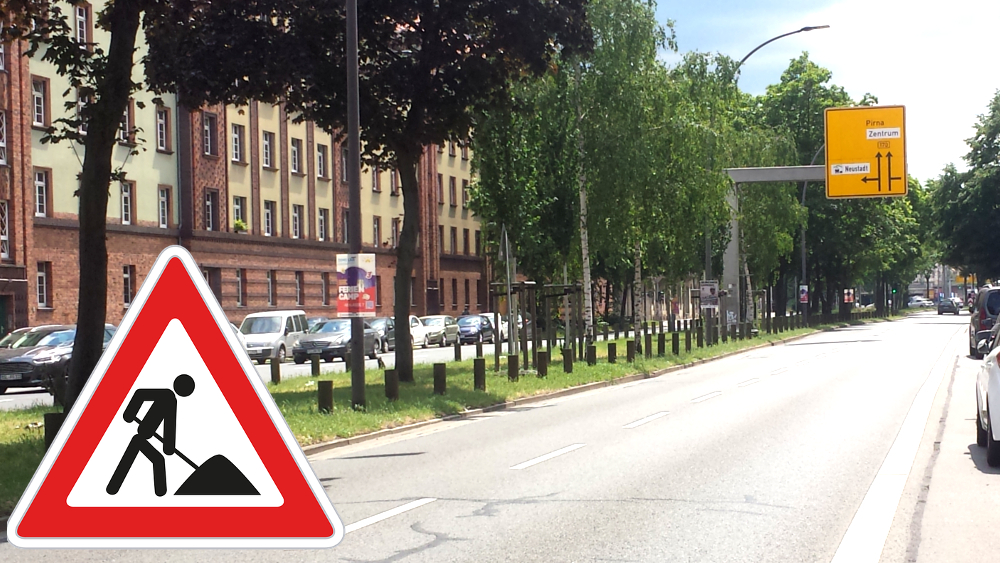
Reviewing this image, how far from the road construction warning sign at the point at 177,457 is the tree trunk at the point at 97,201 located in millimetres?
10339

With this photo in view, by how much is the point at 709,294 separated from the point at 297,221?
23349 millimetres

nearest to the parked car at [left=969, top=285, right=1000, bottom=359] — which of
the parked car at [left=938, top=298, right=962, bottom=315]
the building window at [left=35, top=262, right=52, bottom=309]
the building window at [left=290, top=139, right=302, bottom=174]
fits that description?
the building window at [left=35, top=262, right=52, bottom=309]

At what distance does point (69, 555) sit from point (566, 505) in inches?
147

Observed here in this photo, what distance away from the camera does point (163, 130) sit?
4891cm

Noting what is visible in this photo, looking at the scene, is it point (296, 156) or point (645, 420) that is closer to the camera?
point (645, 420)

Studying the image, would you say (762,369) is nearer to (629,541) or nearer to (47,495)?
(629,541)

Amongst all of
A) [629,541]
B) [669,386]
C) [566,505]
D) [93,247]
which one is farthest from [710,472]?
[669,386]

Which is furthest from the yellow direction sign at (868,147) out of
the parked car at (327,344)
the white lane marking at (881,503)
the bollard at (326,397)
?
the bollard at (326,397)

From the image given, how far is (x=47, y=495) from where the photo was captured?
4.35 m

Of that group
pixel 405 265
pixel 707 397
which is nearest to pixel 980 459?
pixel 707 397

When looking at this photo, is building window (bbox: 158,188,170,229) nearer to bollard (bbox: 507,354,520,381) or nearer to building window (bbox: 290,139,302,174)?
building window (bbox: 290,139,302,174)

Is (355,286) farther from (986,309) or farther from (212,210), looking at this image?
(212,210)

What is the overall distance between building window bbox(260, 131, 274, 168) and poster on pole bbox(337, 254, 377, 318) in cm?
Result: 3915

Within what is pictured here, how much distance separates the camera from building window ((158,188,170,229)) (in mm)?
48594
